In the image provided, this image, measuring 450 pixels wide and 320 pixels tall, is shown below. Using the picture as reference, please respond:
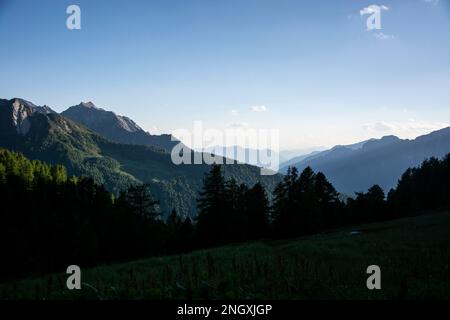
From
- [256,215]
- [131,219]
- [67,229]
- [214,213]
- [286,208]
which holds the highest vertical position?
[286,208]

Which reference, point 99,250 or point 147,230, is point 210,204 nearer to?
point 147,230

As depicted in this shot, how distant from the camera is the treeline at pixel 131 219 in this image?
44781 mm

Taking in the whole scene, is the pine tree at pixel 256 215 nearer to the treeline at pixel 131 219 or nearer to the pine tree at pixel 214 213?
the treeline at pixel 131 219

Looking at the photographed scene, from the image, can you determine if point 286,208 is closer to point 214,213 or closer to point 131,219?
point 214,213

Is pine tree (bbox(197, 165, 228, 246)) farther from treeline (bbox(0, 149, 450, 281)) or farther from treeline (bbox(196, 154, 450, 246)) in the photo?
treeline (bbox(0, 149, 450, 281))

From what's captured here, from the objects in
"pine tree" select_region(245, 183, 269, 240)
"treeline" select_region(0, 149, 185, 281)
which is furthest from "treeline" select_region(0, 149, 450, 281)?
"treeline" select_region(0, 149, 185, 281)

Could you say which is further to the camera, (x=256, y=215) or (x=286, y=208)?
(x=256, y=215)

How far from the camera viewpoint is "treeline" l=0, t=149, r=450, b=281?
1763 inches

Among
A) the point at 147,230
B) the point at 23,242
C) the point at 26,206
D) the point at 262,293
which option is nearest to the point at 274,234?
the point at 147,230

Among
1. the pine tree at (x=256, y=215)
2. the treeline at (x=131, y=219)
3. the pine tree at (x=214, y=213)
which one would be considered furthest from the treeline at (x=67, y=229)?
the pine tree at (x=256, y=215)

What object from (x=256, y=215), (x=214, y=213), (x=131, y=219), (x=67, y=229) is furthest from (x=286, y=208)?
(x=67, y=229)

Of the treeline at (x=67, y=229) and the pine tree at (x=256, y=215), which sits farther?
the pine tree at (x=256, y=215)

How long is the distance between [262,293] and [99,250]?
44.0 meters

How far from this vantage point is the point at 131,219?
51000 millimetres
